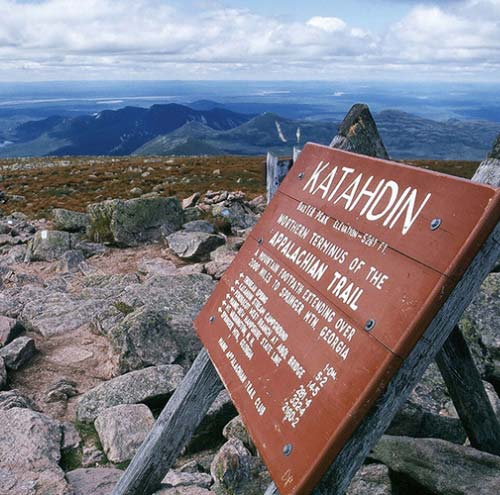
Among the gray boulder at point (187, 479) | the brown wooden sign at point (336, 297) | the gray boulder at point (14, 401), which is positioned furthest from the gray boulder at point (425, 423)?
the gray boulder at point (14, 401)

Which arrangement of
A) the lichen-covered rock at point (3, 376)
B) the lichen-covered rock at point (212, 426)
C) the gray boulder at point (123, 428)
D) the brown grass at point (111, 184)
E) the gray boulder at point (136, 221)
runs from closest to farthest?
the gray boulder at point (123, 428) < the lichen-covered rock at point (212, 426) < the lichen-covered rock at point (3, 376) < the gray boulder at point (136, 221) < the brown grass at point (111, 184)

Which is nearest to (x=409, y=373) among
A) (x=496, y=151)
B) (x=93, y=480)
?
(x=496, y=151)

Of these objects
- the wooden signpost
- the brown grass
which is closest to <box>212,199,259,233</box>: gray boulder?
the brown grass

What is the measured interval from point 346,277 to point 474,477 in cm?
202

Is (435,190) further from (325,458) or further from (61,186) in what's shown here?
(61,186)

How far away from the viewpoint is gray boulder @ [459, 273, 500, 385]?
20.9 ft

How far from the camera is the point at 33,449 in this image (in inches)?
211

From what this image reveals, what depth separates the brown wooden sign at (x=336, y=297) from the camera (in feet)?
8.46

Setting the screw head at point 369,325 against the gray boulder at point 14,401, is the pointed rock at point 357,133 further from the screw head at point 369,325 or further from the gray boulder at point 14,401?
the gray boulder at point 14,401

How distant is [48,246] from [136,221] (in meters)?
2.80

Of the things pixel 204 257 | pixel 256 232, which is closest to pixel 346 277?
pixel 256 232

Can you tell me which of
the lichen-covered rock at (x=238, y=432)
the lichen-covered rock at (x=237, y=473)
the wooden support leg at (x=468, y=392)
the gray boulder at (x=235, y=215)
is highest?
the wooden support leg at (x=468, y=392)

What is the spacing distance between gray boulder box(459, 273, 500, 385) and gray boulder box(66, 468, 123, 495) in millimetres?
4483

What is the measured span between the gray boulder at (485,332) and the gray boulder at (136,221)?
36.5ft
